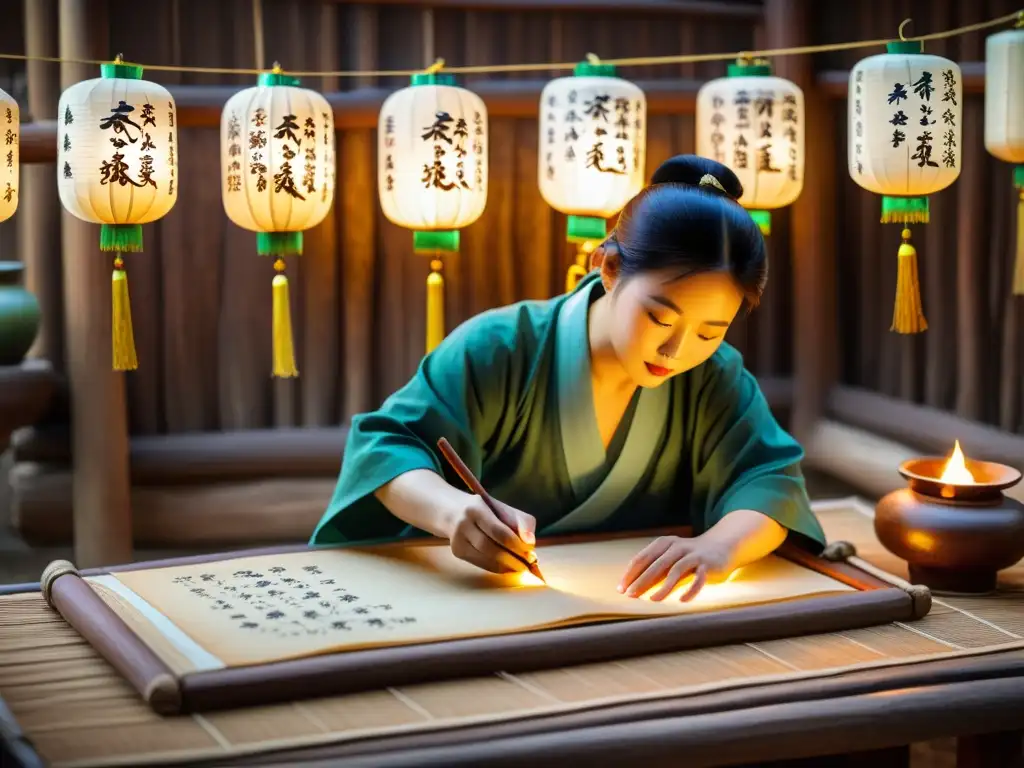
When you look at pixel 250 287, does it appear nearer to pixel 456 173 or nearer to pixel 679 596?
pixel 456 173

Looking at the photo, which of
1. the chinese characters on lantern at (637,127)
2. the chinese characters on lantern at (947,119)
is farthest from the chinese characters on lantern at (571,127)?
the chinese characters on lantern at (947,119)

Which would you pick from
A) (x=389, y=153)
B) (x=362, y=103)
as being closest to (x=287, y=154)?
(x=389, y=153)

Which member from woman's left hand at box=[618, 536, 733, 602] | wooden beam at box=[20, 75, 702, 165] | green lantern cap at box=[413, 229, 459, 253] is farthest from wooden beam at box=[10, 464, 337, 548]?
woman's left hand at box=[618, 536, 733, 602]

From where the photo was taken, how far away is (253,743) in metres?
1.85

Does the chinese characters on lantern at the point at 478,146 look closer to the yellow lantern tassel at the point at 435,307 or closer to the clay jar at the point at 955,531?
the yellow lantern tassel at the point at 435,307

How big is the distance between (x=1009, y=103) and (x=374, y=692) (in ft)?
6.58

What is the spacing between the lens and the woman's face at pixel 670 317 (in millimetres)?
2352

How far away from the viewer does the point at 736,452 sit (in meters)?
2.73

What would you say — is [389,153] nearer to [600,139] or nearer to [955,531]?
[600,139]

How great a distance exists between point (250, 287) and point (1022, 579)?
273cm

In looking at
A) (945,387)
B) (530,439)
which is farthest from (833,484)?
(530,439)

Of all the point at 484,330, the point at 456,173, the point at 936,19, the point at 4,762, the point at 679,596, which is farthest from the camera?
the point at 936,19

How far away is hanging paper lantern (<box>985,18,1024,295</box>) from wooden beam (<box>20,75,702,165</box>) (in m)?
1.45

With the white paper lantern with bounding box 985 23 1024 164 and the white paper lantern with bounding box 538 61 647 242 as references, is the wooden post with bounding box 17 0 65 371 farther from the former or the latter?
the white paper lantern with bounding box 985 23 1024 164
